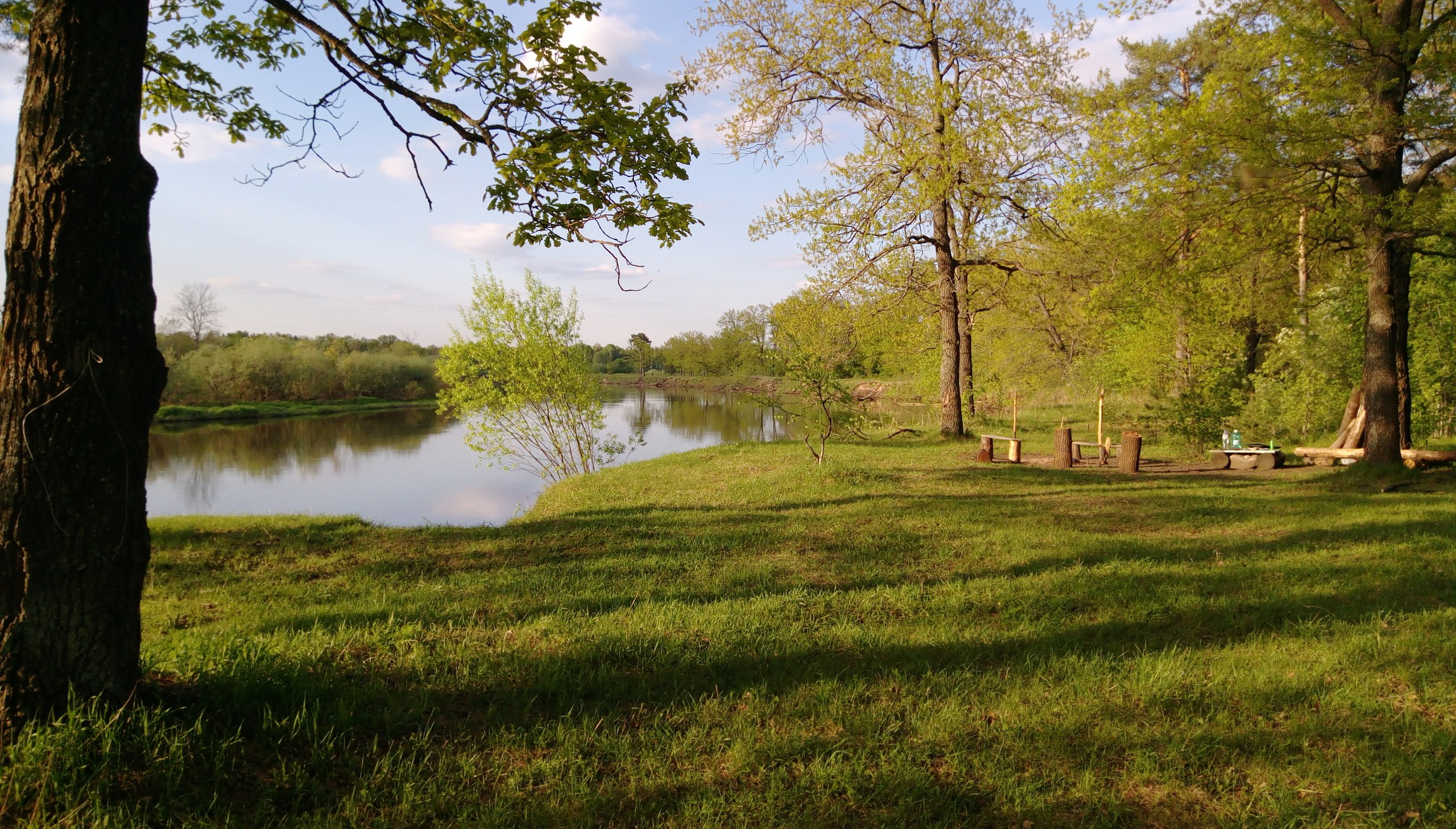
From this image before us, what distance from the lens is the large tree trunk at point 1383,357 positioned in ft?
30.7

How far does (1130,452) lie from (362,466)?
24.8m

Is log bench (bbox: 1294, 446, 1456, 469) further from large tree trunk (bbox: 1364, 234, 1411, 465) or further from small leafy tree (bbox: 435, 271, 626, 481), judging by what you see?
small leafy tree (bbox: 435, 271, 626, 481)

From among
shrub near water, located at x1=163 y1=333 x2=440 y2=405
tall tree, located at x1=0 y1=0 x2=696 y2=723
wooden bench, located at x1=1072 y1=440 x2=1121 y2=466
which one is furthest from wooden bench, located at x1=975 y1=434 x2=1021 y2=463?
shrub near water, located at x1=163 y1=333 x2=440 y2=405

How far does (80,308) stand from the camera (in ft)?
9.15

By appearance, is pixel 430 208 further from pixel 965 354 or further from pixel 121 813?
pixel 965 354

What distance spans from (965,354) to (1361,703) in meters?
17.1

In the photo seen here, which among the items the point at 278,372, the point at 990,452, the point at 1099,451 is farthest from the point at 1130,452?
the point at 278,372

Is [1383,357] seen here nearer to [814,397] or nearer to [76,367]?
[814,397]

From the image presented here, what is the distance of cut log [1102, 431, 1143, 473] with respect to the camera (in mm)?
11391

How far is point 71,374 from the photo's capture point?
9.04 feet

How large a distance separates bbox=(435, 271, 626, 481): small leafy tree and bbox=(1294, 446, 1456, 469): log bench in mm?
14696

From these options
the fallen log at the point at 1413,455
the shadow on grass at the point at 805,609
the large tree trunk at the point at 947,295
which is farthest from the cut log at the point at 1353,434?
the large tree trunk at the point at 947,295

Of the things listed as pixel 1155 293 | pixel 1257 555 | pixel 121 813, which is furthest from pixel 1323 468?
pixel 121 813

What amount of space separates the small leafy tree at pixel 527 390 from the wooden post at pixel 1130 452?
11897 millimetres
